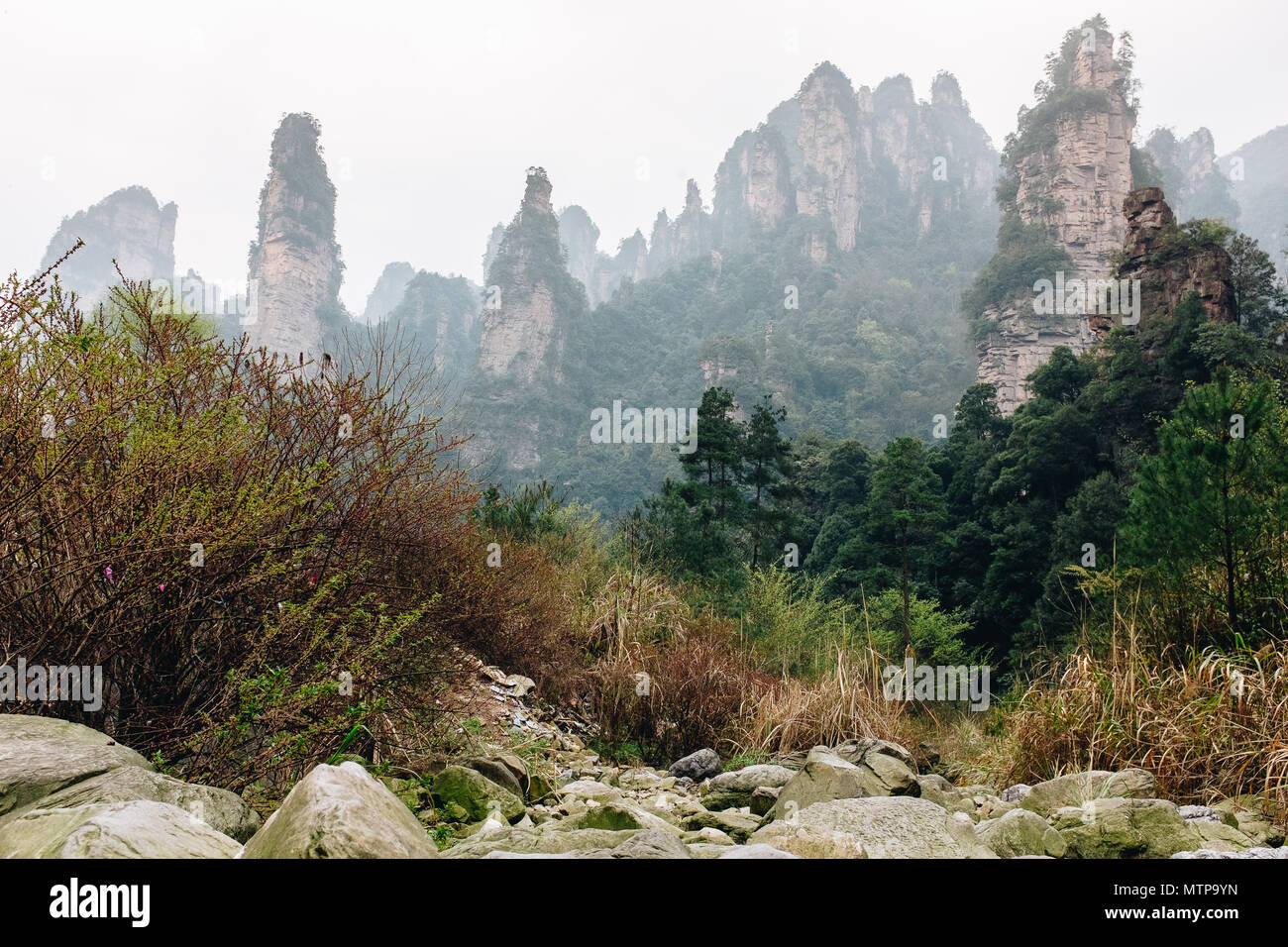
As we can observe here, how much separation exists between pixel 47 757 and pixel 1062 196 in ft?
186

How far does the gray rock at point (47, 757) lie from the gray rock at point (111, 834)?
287 mm

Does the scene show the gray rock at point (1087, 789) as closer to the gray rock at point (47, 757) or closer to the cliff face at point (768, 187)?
the gray rock at point (47, 757)

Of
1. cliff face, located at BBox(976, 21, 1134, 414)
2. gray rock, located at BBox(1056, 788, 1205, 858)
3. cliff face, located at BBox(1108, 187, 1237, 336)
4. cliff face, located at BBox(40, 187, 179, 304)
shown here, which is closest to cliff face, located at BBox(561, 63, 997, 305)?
cliff face, located at BBox(976, 21, 1134, 414)

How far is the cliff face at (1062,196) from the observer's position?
43.4 m

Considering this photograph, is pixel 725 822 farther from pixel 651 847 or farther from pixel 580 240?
pixel 580 240

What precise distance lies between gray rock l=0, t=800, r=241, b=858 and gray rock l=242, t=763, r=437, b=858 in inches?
5.1

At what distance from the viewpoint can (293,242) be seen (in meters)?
71.2

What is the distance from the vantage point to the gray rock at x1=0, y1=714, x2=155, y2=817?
77.2 inches

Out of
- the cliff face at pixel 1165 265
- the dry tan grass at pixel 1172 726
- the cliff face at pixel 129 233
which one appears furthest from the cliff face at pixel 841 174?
the dry tan grass at pixel 1172 726

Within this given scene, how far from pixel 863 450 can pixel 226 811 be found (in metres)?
26.5

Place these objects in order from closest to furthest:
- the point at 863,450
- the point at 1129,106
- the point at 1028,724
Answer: the point at 1028,724, the point at 863,450, the point at 1129,106

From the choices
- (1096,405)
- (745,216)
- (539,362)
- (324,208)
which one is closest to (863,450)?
(1096,405)
